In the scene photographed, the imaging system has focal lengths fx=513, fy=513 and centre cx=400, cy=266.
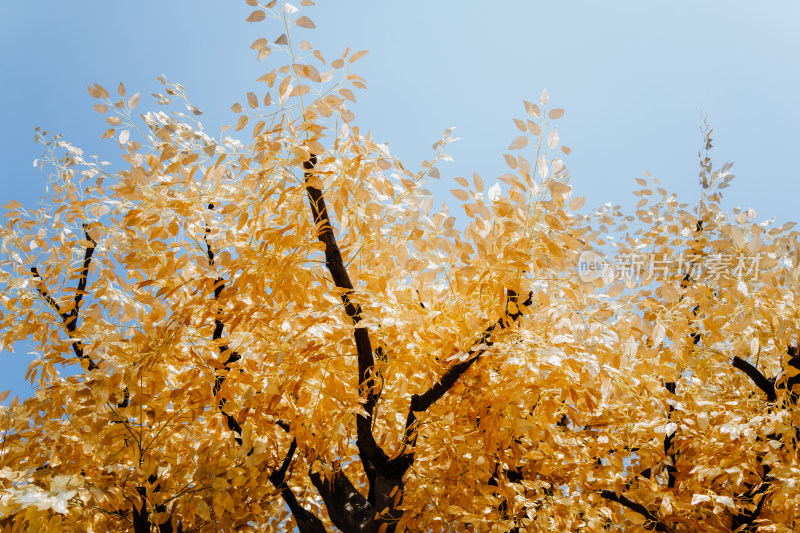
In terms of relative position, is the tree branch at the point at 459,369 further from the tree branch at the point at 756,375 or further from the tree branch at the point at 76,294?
the tree branch at the point at 76,294

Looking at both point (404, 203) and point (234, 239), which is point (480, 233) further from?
point (234, 239)

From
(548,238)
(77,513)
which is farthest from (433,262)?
(77,513)

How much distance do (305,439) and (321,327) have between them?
918 millimetres

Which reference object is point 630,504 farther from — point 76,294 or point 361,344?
point 76,294

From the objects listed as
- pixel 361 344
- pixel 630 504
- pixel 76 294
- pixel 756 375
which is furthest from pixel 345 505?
pixel 756 375

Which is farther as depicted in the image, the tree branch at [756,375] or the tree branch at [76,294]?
the tree branch at [76,294]

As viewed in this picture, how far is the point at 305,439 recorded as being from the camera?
8.68 feet

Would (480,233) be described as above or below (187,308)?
above

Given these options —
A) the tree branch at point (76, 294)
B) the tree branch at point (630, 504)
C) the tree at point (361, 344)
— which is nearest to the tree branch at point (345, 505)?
the tree at point (361, 344)

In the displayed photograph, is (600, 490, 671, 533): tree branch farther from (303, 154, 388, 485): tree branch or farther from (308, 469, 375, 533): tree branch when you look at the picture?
(303, 154, 388, 485): tree branch

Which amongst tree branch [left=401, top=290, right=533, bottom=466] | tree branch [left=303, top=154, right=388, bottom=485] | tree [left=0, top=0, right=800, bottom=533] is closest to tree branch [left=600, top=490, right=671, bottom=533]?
tree [left=0, top=0, right=800, bottom=533]

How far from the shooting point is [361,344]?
2426 millimetres

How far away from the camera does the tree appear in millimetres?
2086

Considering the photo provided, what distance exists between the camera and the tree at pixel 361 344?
2.09m
